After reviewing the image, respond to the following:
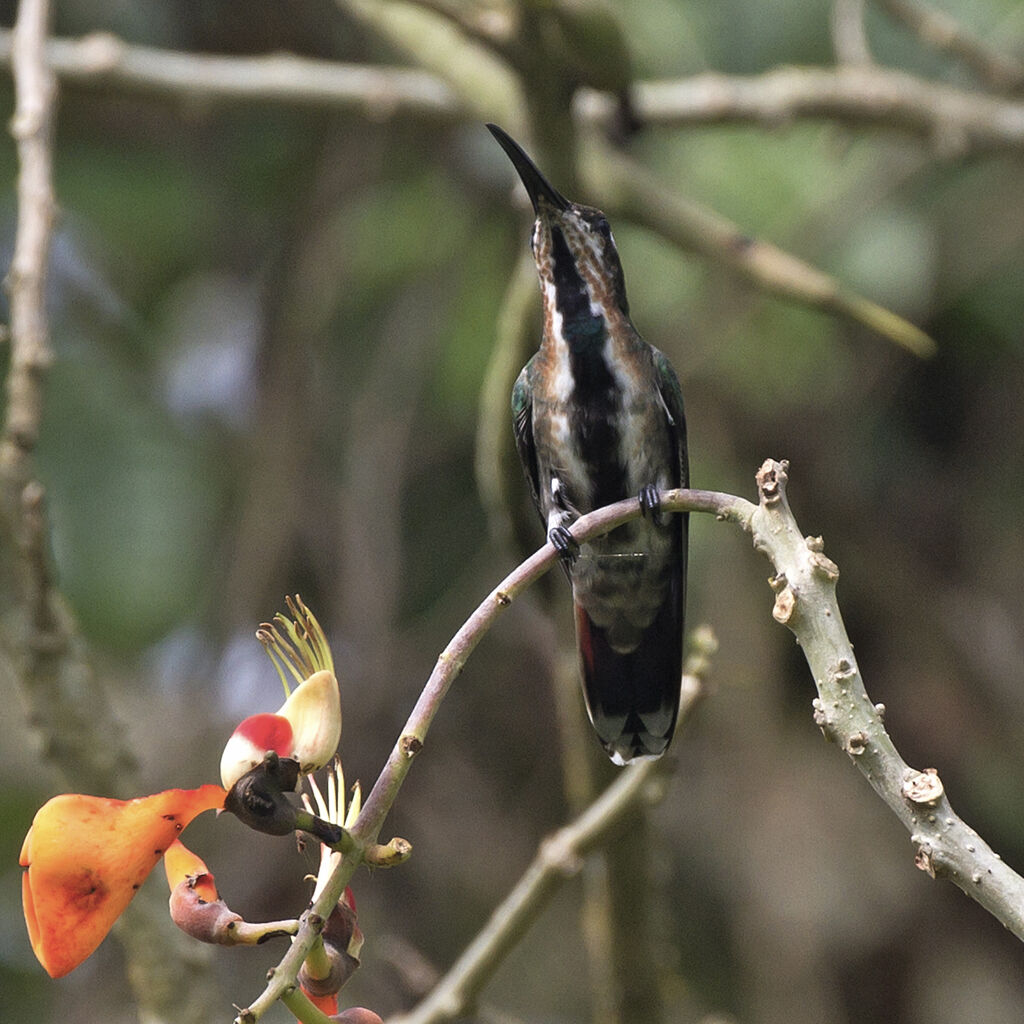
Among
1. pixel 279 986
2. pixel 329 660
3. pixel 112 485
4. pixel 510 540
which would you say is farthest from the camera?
pixel 112 485

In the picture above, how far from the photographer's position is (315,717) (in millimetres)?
1045

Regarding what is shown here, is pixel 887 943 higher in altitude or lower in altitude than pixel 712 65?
lower

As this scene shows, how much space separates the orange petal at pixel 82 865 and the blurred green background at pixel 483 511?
271 cm

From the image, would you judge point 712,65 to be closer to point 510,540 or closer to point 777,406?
point 777,406

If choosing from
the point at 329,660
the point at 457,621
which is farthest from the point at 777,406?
the point at 329,660

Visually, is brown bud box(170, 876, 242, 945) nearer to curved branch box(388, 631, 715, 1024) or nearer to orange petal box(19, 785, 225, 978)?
orange petal box(19, 785, 225, 978)

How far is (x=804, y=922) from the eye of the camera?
4047mm

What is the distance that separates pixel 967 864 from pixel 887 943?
3513 millimetres

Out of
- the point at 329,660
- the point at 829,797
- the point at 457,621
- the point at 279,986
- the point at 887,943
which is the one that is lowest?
the point at 887,943

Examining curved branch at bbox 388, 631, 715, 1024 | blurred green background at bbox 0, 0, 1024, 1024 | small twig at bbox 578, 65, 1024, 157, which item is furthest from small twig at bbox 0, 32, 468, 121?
curved branch at bbox 388, 631, 715, 1024

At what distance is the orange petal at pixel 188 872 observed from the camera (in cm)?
100

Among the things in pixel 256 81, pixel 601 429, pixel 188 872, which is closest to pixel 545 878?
pixel 601 429

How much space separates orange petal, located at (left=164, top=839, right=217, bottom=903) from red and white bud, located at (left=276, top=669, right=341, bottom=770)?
11cm

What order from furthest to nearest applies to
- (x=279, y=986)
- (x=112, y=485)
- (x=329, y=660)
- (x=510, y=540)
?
(x=112, y=485), (x=510, y=540), (x=329, y=660), (x=279, y=986)
